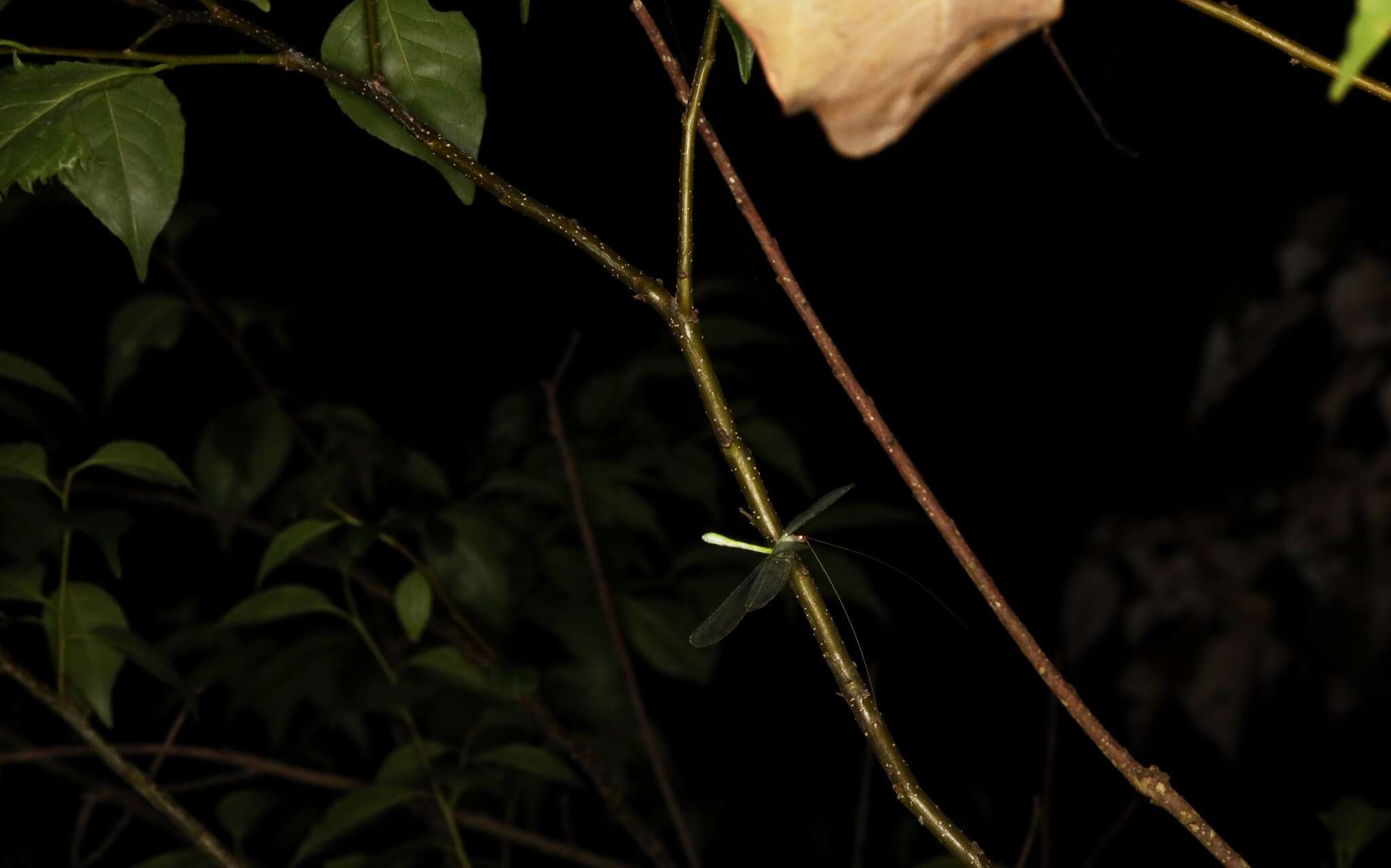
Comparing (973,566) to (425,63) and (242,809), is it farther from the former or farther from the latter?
(242,809)

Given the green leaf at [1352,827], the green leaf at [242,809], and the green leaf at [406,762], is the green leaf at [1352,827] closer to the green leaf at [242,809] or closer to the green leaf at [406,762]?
the green leaf at [406,762]

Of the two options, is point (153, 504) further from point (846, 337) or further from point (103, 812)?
point (846, 337)

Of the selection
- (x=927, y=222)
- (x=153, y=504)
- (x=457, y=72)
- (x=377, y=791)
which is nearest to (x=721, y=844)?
(x=377, y=791)

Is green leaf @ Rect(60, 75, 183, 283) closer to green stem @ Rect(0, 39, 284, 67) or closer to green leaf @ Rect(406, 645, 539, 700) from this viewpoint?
green stem @ Rect(0, 39, 284, 67)

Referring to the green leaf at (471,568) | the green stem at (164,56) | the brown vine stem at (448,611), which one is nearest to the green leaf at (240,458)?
the brown vine stem at (448,611)

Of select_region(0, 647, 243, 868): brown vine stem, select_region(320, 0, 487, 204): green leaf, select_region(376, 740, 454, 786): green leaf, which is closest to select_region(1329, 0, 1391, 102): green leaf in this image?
select_region(320, 0, 487, 204): green leaf

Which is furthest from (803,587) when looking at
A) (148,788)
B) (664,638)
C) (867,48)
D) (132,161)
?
(664,638)

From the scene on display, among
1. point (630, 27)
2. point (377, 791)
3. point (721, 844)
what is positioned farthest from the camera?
point (630, 27)
